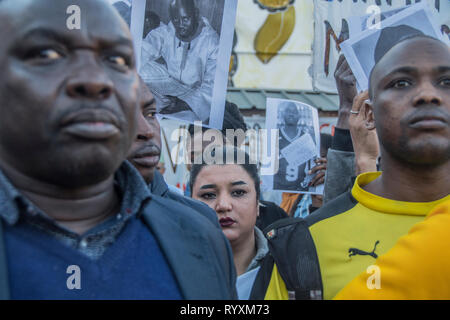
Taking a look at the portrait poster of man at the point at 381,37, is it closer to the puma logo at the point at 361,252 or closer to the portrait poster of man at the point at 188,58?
the portrait poster of man at the point at 188,58

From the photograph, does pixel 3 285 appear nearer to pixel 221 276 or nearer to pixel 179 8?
pixel 221 276

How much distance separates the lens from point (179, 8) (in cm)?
256

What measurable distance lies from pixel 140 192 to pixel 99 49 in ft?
1.34

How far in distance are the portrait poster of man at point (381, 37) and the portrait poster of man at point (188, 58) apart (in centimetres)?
75

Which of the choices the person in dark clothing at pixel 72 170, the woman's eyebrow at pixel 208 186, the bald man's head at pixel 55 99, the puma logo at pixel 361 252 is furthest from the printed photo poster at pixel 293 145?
the bald man's head at pixel 55 99

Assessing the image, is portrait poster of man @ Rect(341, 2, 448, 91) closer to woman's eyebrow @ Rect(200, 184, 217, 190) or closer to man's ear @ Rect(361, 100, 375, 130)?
man's ear @ Rect(361, 100, 375, 130)

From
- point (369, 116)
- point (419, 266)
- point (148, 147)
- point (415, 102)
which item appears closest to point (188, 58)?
point (148, 147)

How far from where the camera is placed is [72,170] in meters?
1.04

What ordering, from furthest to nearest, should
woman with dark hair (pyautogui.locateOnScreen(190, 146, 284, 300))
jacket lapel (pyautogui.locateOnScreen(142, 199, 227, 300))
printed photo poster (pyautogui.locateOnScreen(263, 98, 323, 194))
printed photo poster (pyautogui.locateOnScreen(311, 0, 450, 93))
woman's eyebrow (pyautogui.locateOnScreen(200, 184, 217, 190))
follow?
printed photo poster (pyautogui.locateOnScreen(263, 98, 323, 194)), printed photo poster (pyautogui.locateOnScreen(311, 0, 450, 93)), woman's eyebrow (pyautogui.locateOnScreen(200, 184, 217, 190)), woman with dark hair (pyautogui.locateOnScreen(190, 146, 284, 300)), jacket lapel (pyautogui.locateOnScreen(142, 199, 227, 300))

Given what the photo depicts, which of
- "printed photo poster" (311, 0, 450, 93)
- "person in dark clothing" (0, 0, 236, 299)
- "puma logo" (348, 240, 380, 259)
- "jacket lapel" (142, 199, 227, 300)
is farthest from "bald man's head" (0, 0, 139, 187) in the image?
"printed photo poster" (311, 0, 450, 93)

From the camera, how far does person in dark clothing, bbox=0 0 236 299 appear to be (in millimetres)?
1006

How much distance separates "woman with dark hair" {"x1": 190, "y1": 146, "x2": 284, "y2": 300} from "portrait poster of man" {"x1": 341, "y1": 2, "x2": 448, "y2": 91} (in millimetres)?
979

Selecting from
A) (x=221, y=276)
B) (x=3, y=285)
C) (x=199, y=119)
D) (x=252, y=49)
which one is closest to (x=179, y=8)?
(x=199, y=119)

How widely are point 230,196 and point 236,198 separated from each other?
42 millimetres
